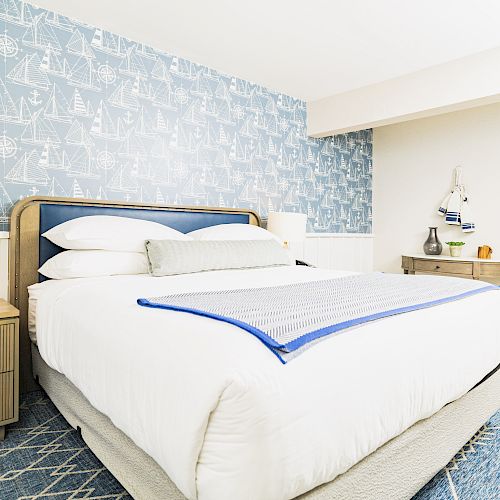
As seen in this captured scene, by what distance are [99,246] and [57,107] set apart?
3.16ft

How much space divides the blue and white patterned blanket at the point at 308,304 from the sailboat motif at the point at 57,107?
1656mm

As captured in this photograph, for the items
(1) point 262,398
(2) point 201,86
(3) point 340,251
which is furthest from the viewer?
(3) point 340,251

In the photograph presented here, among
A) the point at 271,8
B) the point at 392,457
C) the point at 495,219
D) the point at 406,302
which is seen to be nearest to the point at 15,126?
the point at 271,8

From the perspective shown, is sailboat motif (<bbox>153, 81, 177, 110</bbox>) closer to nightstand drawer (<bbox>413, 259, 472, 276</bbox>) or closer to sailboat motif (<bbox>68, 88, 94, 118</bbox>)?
sailboat motif (<bbox>68, 88, 94, 118</bbox>)

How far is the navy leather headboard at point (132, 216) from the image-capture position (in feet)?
8.14

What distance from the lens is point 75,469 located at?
1609mm

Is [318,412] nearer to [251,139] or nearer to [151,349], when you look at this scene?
[151,349]

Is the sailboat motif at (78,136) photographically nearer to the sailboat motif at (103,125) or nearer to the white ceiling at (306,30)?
the sailboat motif at (103,125)

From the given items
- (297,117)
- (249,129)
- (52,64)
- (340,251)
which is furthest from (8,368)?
(340,251)

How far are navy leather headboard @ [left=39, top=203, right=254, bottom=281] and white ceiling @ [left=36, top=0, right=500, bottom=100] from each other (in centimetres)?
121

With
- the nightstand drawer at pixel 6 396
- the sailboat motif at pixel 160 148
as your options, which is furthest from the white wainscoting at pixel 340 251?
the nightstand drawer at pixel 6 396

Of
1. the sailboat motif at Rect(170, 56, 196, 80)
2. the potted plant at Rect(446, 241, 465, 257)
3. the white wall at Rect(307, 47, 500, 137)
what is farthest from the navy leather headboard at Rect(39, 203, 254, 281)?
the potted plant at Rect(446, 241, 465, 257)

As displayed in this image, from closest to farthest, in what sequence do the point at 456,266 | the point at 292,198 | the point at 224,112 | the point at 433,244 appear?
the point at 224,112 < the point at 456,266 < the point at 292,198 < the point at 433,244

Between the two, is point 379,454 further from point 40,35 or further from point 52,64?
point 40,35
